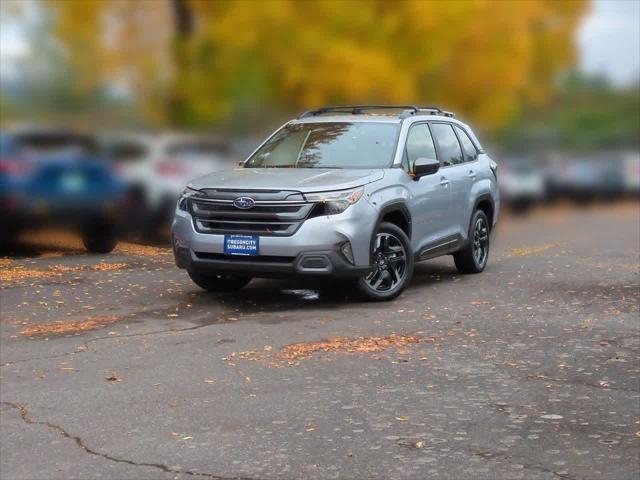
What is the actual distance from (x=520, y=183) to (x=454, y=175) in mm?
19445

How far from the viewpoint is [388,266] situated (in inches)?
440

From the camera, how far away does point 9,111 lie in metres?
23.7

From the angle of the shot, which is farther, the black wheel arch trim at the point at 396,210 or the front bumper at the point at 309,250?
the black wheel arch trim at the point at 396,210

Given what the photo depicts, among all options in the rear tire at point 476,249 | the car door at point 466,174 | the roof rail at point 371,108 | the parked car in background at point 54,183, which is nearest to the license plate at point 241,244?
the roof rail at point 371,108

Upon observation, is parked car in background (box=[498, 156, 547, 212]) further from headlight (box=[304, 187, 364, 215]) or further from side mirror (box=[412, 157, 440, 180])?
headlight (box=[304, 187, 364, 215])

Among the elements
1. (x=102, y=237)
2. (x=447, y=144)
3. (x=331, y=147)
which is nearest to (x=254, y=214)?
(x=331, y=147)

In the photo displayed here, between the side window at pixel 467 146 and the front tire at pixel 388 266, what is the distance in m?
2.46

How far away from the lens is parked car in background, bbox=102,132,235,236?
1798 cm

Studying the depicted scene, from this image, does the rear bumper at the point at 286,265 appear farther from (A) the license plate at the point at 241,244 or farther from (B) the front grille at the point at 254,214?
(B) the front grille at the point at 254,214

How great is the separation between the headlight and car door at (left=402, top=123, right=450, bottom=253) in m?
1.13

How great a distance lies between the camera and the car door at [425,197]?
38.4ft

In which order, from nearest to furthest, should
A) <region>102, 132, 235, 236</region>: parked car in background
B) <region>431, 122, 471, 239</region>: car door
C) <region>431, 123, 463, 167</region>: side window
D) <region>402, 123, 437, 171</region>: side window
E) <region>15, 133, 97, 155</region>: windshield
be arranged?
<region>402, 123, 437, 171</region>: side window, <region>431, 122, 471, 239</region>: car door, <region>431, 123, 463, 167</region>: side window, <region>15, 133, 97, 155</region>: windshield, <region>102, 132, 235, 236</region>: parked car in background

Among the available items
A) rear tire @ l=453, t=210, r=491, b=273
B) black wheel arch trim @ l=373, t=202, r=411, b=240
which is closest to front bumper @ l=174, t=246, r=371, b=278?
black wheel arch trim @ l=373, t=202, r=411, b=240

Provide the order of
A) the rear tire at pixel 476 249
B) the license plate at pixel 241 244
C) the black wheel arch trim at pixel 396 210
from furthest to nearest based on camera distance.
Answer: the rear tire at pixel 476 249 < the black wheel arch trim at pixel 396 210 < the license plate at pixel 241 244
